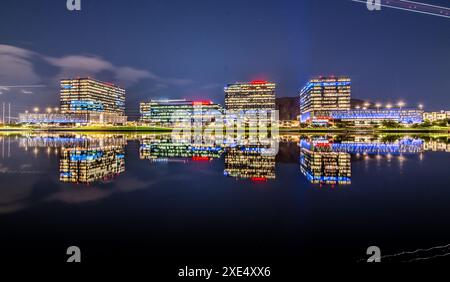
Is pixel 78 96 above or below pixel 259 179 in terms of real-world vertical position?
above

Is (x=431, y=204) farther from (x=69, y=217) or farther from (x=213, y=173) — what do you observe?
(x=69, y=217)

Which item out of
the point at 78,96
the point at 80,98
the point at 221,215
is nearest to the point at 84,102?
the point at 80,98

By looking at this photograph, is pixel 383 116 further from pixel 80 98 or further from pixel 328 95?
pixel 80 98

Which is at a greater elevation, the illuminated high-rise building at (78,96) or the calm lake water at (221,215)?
the illuminated high-rise building at (78,96)

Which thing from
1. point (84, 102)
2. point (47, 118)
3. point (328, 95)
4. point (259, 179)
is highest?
point (328, 95)

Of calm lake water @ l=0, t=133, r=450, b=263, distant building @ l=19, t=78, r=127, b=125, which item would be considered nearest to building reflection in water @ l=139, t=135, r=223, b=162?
calm lake water @ l=0, t=133, r=450, b=263

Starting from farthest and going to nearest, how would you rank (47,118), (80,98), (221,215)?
(80,98), (47,118), (221,215)

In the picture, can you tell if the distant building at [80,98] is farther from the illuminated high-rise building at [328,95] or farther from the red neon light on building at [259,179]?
the red neon light on building at [259,179]

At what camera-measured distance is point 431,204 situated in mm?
7844

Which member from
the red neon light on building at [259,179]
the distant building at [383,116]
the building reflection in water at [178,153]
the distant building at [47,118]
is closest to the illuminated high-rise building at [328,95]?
the distant building at [383,116]

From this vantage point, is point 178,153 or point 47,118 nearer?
point 178,153

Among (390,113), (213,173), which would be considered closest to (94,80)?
(390,113)

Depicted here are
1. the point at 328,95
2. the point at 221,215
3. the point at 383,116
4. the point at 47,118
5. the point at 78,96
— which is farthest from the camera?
the point at 78,96
